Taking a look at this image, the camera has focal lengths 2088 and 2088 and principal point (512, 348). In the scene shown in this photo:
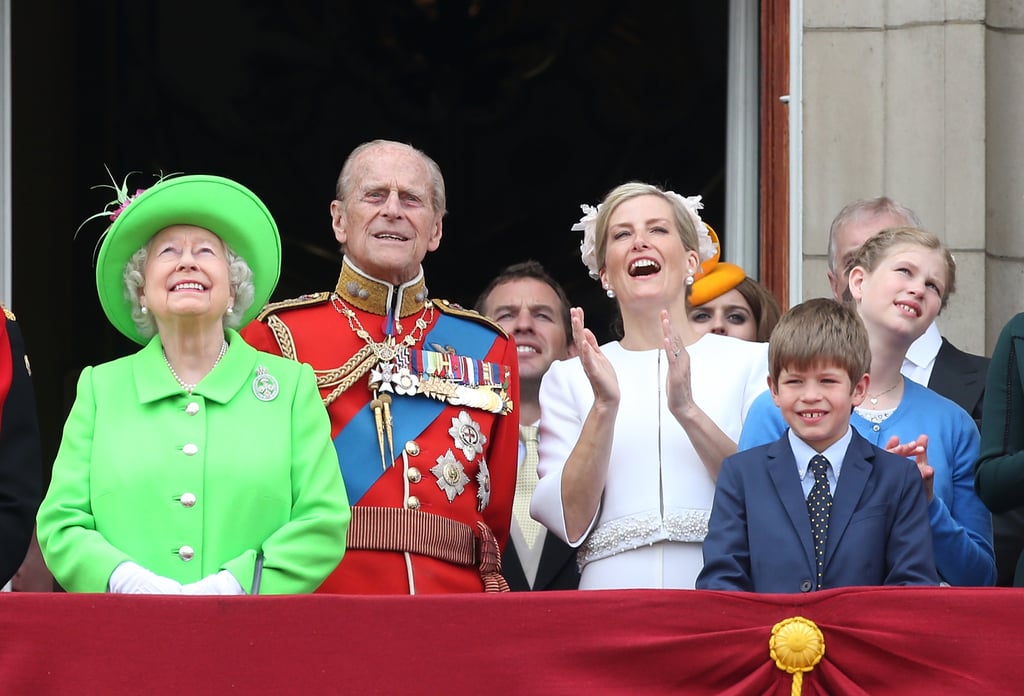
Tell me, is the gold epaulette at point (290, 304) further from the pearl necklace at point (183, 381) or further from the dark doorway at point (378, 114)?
the dark doorway at point (378, 114)

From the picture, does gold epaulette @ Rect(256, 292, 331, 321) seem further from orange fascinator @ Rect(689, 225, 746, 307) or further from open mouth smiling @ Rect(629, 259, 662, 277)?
orange fascinator @ Rect(689, 225, 746, 307)

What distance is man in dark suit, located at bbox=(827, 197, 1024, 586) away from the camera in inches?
198

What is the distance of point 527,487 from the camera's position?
5.57m

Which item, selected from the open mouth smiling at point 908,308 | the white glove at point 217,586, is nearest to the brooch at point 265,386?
the white glove at point 217,586

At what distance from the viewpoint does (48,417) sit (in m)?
8.94

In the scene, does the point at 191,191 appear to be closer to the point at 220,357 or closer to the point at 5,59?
the point at 220,357

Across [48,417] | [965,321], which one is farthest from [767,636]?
[48,417]

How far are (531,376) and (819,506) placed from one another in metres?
1.67

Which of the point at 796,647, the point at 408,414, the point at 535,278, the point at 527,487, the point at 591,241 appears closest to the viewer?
the point at 796,647

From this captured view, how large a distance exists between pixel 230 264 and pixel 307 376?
11.2 inches

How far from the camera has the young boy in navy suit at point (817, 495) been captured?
414 centimetres

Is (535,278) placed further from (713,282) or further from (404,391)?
(404,391)

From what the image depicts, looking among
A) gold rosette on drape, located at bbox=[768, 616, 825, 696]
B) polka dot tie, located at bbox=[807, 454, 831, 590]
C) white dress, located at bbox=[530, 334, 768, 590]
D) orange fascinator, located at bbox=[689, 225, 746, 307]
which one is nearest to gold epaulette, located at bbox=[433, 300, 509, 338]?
white dress, located at bbox=[530, 334, 768, 590]

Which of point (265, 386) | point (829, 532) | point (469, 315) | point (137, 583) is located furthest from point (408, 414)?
point (829, 532)
